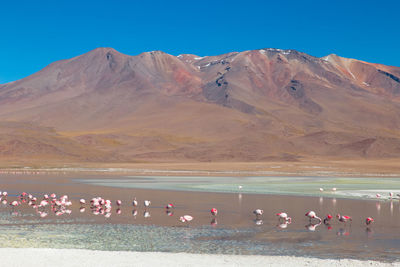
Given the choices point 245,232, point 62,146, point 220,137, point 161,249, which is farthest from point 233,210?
point 220,137

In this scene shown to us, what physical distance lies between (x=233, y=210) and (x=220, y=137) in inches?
5955

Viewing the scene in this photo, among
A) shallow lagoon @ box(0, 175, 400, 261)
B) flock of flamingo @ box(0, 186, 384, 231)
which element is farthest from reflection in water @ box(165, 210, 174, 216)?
shallow lagoon @ box(0, 175, 400, 261)

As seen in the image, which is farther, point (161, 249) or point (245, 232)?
point (245, 232)

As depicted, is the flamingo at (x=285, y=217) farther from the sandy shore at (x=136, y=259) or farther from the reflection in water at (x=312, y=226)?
the sandy shore at (x=136, y=259)

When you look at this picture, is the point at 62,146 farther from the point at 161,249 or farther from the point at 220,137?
the point at 161,249

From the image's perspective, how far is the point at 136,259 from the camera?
50.4ft

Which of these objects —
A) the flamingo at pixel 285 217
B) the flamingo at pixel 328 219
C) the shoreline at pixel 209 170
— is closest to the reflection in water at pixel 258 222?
the flamingo at pixel 285 217

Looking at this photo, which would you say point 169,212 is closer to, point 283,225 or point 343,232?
point 283,225

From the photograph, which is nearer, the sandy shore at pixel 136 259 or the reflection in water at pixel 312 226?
the sandy shore at pixel 136 259

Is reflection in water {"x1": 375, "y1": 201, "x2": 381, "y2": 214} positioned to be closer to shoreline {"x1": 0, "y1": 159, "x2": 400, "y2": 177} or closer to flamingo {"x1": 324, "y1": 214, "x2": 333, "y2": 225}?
flamingo {"x1": 324, "y1": 214, "x2": 333, "y2": 225}

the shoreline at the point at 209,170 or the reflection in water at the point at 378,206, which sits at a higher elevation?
the shoreline at the point at 209,170

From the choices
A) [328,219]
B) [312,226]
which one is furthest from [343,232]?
[328,219]

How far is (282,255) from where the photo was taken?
1639cm

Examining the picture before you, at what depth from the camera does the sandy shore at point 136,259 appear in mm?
14852
